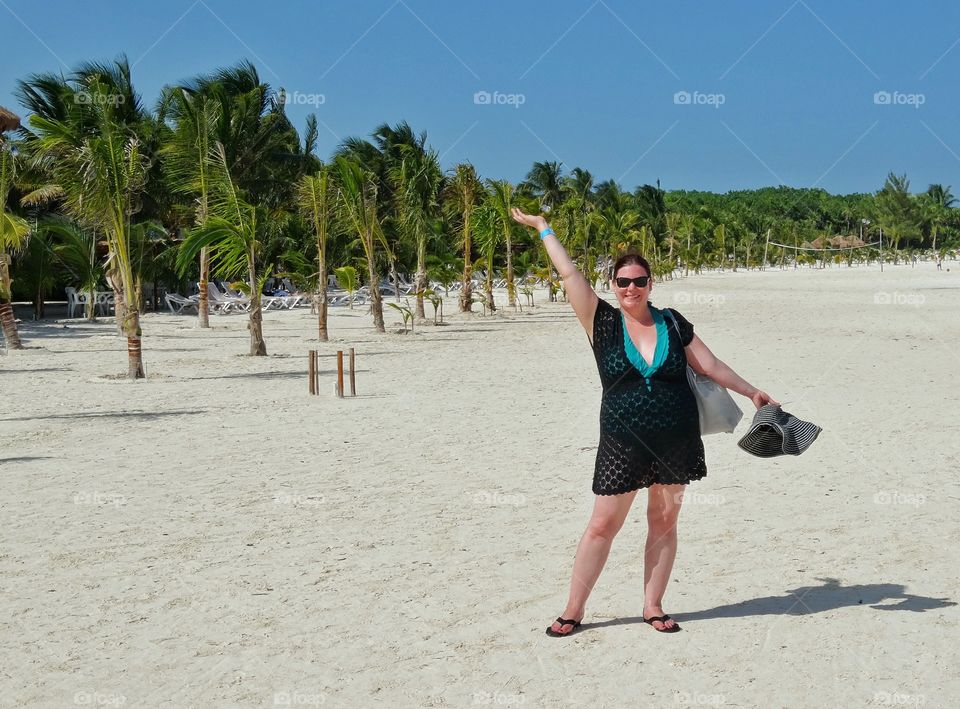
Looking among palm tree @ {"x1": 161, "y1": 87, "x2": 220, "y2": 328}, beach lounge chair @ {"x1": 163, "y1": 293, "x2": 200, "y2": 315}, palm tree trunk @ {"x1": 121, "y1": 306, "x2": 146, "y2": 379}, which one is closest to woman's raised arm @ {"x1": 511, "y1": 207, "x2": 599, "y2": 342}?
palm tree trunk @ {"x1": 121, "y1": 306, "x2": 146, "y2": 379}

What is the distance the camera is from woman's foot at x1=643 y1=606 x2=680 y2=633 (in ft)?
14.8

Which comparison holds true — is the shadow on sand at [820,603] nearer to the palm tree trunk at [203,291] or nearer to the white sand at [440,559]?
the white sand at [440,559]

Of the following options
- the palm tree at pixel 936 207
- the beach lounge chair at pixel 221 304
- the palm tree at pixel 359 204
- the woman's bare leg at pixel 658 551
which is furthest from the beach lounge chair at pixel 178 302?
the palm tree at pixel 936 207

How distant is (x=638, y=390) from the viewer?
4.23m

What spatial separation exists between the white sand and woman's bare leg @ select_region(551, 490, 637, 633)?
160 mm

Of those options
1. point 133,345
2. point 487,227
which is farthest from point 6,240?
point 487,227

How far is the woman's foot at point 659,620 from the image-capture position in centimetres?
451

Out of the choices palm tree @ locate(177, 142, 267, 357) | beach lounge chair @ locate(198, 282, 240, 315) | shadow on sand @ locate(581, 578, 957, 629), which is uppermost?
palm tree @ locate(177, 142, 267, 357)

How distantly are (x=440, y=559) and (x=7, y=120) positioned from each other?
2277 centimetres

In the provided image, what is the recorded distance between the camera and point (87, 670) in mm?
4234

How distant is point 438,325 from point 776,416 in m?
23.7

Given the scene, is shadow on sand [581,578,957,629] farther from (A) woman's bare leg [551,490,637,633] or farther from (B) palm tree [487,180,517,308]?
(B) palm tree [487,180,517,308]

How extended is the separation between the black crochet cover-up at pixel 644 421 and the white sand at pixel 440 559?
72 centimetres

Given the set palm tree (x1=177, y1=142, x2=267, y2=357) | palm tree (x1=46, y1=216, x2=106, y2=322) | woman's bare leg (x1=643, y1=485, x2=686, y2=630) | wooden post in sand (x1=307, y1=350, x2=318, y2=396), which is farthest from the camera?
palm tree (x1=46, y1=216, x2=106, y2=322)
